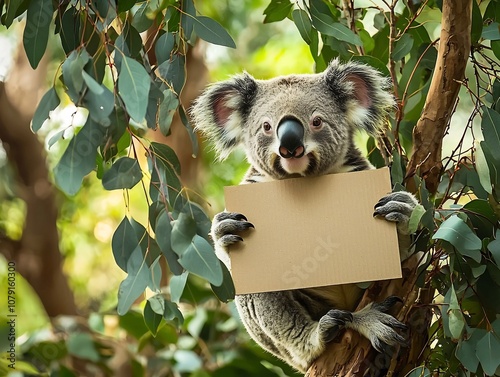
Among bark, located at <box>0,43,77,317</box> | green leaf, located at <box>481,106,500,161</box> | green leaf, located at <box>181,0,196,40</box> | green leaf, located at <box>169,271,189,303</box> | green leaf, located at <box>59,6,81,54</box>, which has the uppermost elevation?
green leaf, located at <box>181,0,196,40</box>

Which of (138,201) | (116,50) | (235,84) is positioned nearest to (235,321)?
(235,84)

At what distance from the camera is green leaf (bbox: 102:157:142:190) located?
151 cm

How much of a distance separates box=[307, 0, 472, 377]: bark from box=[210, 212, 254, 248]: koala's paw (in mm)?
465

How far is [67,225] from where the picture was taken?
6742mm

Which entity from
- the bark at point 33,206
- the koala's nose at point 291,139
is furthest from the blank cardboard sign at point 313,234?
the bark at point 33,206

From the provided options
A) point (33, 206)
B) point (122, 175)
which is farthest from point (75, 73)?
point (33, 206)

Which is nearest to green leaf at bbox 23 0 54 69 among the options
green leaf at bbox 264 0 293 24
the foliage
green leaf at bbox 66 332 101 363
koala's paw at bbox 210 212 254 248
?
the foliage

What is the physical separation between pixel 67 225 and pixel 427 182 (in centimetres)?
533

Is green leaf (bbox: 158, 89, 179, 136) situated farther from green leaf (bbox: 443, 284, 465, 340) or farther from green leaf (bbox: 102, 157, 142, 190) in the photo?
green leaf (bbox: 443, 284, 465, 340)

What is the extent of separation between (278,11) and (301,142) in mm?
633

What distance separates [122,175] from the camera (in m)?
1.53

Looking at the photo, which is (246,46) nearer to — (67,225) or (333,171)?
(67,225)

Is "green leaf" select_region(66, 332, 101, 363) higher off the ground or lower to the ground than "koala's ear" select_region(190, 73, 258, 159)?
lower

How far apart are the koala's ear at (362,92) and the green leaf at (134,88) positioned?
98cm
